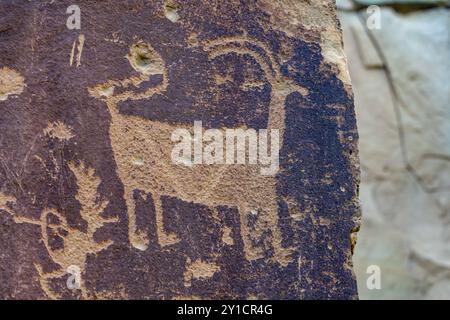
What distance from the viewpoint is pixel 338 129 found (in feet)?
4.32

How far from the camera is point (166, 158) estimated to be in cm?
127

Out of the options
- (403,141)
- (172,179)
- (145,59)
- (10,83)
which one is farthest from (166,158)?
(403,141)

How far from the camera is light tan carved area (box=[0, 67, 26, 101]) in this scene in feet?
4.21

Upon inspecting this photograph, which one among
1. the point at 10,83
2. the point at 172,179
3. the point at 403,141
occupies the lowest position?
the point at 403,141

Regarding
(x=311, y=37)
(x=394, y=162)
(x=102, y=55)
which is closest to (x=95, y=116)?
(x=102, y=55)

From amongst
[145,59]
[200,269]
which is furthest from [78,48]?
[200,269]

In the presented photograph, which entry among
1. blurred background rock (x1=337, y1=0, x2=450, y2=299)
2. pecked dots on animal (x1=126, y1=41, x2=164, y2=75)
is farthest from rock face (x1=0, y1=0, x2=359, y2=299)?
blurred background rock (x1=337, y1=0, x2=450, y2=299)

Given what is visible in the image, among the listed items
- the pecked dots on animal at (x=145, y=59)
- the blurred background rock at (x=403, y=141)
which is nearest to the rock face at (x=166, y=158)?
the pecked dots on animal at (x=145, y=59)

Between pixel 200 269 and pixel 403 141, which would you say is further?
pixel 403 141

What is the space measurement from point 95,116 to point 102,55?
132 millimetres

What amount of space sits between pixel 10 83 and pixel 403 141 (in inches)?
84.7

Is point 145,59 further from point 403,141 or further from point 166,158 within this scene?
point 403,141

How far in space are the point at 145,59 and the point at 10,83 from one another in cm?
29

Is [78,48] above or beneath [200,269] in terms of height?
above
